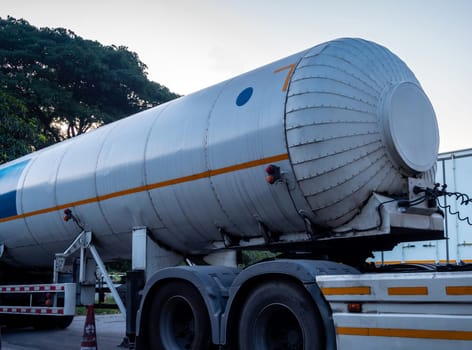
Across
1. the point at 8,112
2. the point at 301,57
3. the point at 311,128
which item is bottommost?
the point at 311,128

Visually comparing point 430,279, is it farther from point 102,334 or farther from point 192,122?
point 102,334

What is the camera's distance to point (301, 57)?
5672mm

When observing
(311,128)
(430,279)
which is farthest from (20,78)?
(430,279)

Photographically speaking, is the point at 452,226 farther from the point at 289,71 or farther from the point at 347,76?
the point at 289,71

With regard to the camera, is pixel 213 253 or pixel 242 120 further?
pixel 213 253

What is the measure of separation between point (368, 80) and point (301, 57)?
30.0 inches

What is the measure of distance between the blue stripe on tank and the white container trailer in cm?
635

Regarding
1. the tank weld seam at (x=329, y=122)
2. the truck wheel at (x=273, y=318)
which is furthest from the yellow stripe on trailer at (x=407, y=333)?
the tank weld seam at (x=329, y=122)

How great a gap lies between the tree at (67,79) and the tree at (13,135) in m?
7.41

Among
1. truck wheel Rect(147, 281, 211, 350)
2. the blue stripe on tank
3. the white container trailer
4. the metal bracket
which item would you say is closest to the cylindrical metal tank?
the metal bracket

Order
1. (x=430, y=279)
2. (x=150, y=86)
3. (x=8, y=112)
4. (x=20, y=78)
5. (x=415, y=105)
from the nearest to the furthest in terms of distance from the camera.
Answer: (x=430, y=279) < (x=415, y=105) < (x=8, y=112) < (x=20, y=78) < (x=150, y=86)

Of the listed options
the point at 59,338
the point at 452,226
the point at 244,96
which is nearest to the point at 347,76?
the point at 244,96

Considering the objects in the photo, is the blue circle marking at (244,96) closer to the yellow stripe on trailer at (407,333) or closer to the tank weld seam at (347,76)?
the tank weld seam at (347,76)

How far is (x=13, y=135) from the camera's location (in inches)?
666
